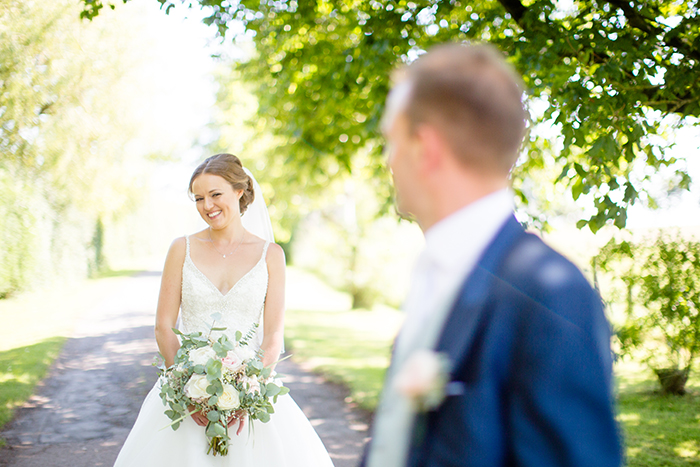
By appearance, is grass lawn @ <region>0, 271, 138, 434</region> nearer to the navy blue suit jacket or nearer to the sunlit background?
the sunlit background

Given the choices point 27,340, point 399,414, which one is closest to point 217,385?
point 399,414

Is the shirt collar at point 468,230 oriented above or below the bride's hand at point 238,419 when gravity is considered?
above

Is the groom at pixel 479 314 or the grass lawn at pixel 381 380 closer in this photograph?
the groom at pixel 479 314

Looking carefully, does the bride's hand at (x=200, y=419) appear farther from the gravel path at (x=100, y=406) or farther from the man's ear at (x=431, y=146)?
the gravel path at (x=100, y=406)

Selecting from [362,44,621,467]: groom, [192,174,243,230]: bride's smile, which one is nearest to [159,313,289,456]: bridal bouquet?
[192,174,243,230]: bride's smile

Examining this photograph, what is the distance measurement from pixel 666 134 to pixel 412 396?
6.49 metres

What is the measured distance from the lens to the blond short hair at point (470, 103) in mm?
1070

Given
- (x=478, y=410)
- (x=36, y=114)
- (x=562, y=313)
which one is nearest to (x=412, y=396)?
(x=478, y=410)

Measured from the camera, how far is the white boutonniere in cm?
101

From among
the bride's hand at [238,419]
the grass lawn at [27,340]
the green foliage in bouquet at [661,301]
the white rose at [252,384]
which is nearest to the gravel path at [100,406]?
the grass lawn at [27,340]

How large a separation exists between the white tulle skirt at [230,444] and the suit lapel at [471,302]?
218 cm

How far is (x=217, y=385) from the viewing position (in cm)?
266

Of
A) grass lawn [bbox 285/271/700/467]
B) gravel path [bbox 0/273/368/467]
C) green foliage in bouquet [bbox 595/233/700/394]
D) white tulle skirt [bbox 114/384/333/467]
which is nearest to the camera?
white tulle skirt [bbox 114/384/333/467]

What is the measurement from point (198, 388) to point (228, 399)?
17cm
